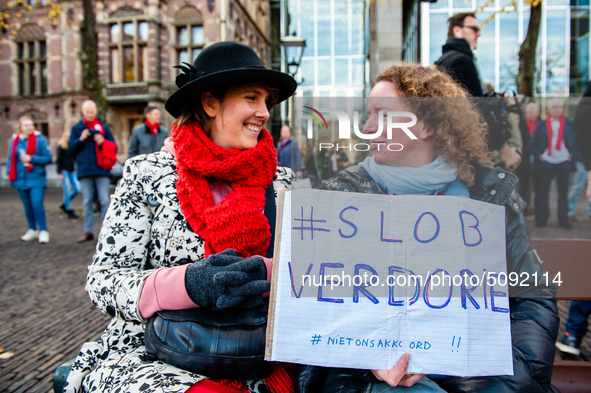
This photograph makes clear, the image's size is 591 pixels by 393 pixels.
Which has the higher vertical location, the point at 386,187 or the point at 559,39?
the point at 559,39

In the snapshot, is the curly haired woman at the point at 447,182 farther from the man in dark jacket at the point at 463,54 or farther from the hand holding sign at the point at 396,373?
the man in dark jacket at the point at 463,54

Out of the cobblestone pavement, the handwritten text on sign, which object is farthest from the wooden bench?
the handwritten text on sign

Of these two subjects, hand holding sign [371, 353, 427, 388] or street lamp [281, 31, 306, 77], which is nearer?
hand holding sign [371, 353, 427, 388]

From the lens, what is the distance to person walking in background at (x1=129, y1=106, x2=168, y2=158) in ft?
19.9

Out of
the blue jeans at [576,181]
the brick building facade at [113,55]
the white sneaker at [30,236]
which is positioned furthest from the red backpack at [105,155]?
the brick building facade at [113,55]

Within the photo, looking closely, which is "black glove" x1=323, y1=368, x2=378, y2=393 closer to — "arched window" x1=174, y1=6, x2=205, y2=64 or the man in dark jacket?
the man in dark jacket

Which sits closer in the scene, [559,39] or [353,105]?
[353,105]

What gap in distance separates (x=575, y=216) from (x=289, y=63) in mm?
8207

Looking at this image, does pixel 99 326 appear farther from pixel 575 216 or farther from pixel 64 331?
pixel 575 216

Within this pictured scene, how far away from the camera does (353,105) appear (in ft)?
3.48

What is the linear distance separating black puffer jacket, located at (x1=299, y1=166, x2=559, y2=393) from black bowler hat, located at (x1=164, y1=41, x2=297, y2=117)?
23.8 inches

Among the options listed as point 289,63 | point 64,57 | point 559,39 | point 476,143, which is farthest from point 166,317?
point 64,57

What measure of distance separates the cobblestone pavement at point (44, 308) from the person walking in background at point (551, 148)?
17cm

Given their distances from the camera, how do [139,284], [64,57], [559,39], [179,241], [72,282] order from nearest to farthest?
[139,284]
[179,241]
[72,282]
[559,39]
[64,57]
